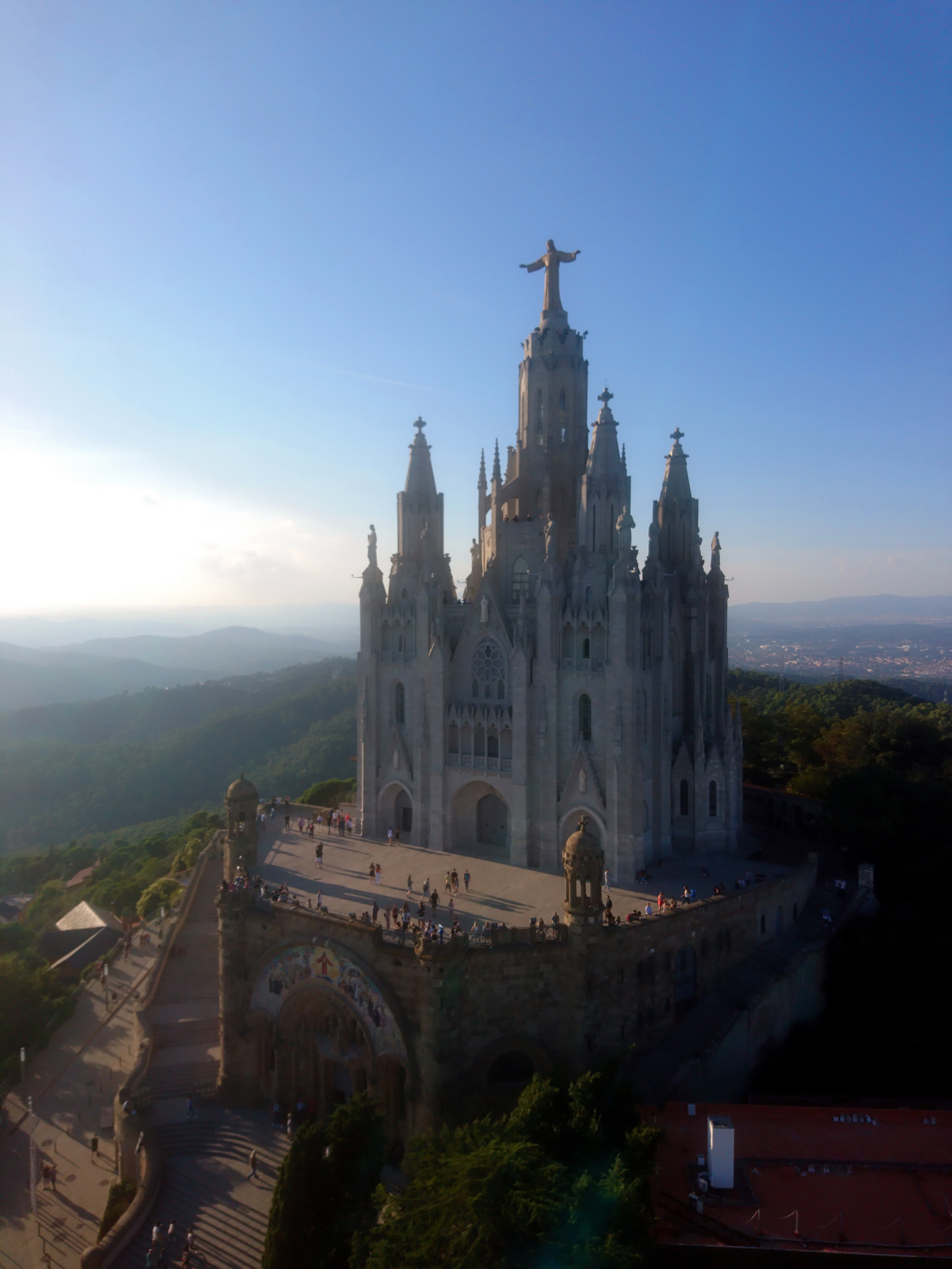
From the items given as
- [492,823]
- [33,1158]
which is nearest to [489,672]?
[492,823]

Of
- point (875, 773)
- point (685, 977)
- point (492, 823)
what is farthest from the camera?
point (875, 773)

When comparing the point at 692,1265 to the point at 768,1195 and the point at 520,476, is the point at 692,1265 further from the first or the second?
the point at 520,476

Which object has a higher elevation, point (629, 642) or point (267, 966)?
point (629, 642)

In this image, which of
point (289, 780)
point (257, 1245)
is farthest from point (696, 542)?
point (289, 780)

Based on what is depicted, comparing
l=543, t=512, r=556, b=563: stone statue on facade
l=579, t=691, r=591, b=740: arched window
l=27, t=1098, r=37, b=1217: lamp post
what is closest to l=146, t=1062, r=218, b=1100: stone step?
l=27, t=1098, r=37, b=1217: lamp post

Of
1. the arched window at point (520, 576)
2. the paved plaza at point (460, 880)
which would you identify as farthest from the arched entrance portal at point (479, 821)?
the arched window at point (520, 576)

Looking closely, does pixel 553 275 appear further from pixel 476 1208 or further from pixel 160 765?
pixel 160 765

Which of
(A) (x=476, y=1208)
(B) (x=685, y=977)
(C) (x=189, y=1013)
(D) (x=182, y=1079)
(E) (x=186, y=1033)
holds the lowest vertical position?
(D) (x=182, y=1079)
